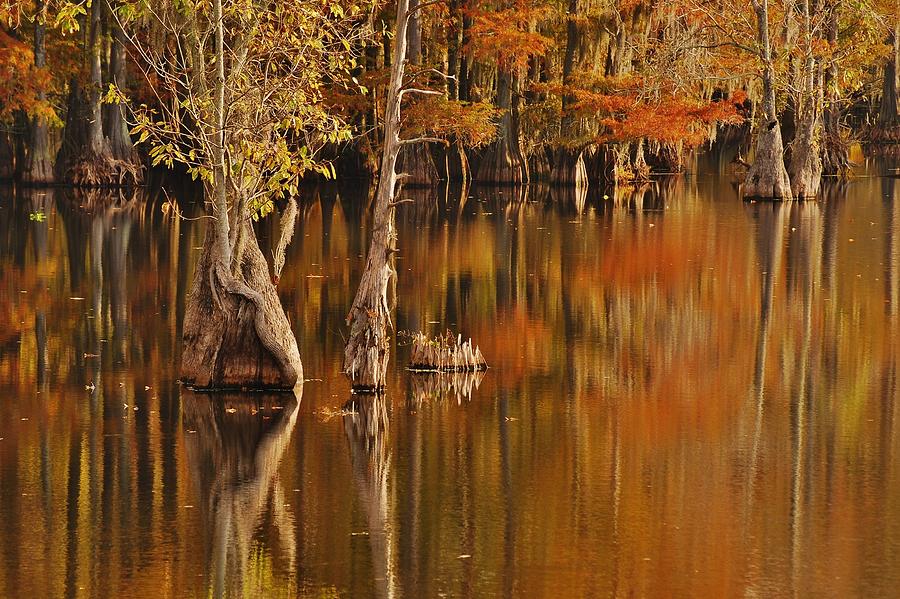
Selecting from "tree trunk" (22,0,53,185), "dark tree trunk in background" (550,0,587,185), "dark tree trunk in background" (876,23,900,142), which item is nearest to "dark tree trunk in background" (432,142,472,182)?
"dark tree trunk in background" (550,0,587,185)

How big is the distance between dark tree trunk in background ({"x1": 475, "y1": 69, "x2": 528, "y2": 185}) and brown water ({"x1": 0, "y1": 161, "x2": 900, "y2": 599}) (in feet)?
69.4

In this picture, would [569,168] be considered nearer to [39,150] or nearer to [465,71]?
[465,71]

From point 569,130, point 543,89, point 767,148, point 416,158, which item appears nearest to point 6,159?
point 416,158

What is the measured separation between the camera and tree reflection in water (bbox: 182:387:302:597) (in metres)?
8.65

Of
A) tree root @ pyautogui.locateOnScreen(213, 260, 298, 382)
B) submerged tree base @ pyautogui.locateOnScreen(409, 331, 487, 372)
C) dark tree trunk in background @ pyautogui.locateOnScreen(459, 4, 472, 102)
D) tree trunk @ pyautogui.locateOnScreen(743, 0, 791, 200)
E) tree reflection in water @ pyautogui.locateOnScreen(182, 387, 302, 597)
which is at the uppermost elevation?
dark tree trunk in background @ pyautogui.locateOnScreen(459, 4, 472, 102)

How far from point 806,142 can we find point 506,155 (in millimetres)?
10446

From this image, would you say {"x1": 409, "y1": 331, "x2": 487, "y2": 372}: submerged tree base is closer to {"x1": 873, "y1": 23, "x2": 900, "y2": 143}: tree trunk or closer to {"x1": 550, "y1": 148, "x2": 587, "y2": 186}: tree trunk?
{"x1": 550, "y1": 148, "x2": 587, "y2": 186}: tree trunk

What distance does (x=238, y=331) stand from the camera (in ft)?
43.9

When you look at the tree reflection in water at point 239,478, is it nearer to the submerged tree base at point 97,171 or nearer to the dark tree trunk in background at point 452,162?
the submerged tree base at point 97,171

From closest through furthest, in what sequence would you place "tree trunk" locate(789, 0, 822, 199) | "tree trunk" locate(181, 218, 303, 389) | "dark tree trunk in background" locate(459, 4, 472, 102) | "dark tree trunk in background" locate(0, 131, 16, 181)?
"tree trunk" locate(181, 218, 303, 389) → "tree trunk" locate(789, 0, 822, 199) → "dark tree trunk in background" locate(459, 4, 472, 102) → "dark tree trunk in background" locate(0, 131, 16, 181)

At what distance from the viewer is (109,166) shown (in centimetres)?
4375

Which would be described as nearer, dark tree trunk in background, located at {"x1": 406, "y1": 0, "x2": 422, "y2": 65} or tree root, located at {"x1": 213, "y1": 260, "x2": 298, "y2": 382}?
tree root, located at {"x1": 213, "y1": 260, "x2": 298, "y2": 382}

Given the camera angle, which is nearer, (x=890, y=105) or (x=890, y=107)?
(x=890, y=105)

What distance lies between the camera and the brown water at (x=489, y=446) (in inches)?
338
